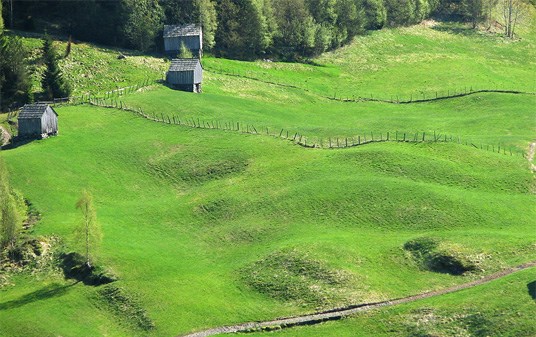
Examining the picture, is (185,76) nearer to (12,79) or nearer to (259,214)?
(12,79)

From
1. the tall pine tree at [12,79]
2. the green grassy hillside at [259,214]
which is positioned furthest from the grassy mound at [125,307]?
the tall pine tree at [12,79]

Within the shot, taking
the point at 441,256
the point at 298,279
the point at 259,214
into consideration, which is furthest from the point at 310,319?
the point at 259,214

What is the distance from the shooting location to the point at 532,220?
4289 inches

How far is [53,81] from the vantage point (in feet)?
468

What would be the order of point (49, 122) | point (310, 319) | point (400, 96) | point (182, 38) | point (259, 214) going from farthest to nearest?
point (400, 96)
point (182, 38)
point (49, 122)
point (259, 214)
point (310, 319)

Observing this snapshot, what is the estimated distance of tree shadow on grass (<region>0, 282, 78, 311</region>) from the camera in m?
94.4

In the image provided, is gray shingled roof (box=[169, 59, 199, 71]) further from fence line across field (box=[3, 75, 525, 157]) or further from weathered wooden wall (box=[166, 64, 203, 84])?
fence line across field (box=[3, 75, 525, 157])

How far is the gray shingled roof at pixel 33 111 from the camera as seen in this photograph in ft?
420

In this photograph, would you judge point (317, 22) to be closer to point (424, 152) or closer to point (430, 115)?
point (430, 115)

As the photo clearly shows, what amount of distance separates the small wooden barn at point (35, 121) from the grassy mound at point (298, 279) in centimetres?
4336

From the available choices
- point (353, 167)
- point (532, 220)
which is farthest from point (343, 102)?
point (532, 220)

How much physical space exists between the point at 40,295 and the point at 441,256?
40.1m

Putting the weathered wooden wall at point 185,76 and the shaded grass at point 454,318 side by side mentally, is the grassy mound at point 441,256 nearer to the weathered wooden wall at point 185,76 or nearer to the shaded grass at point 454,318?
the shaded grass at point 454,318

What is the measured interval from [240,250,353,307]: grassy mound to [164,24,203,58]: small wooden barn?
76.8 m
